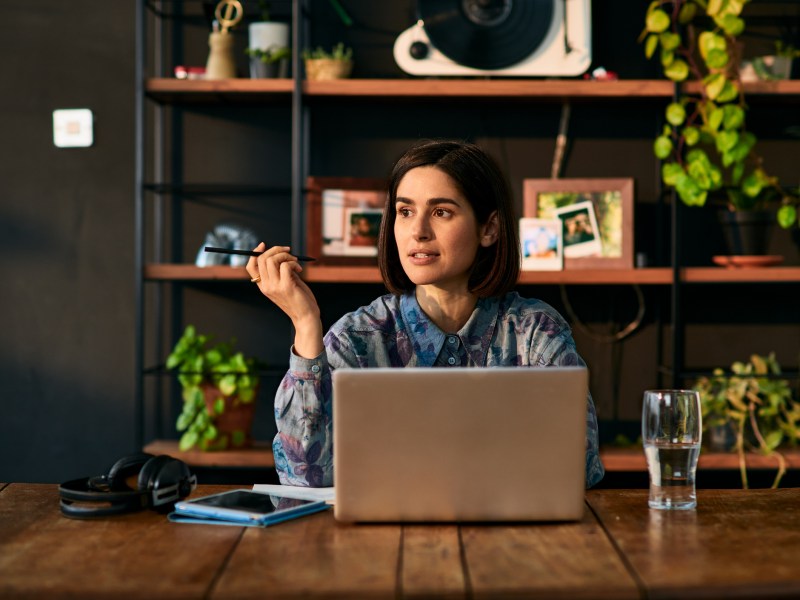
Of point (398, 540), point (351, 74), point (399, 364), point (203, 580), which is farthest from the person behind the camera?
point (351, 74)

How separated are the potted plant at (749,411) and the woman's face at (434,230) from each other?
57.3 inches

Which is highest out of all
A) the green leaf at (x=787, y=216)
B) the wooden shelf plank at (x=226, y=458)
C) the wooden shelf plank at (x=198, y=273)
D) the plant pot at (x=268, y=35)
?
the plant pot at (x=268, y=35)

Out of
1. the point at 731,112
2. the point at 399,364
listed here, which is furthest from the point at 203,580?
the point at 731,112

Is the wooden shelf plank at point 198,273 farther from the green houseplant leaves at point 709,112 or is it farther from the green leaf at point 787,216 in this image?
the green leaf at point 787,216

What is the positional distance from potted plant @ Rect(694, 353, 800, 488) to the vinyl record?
46.2 inches

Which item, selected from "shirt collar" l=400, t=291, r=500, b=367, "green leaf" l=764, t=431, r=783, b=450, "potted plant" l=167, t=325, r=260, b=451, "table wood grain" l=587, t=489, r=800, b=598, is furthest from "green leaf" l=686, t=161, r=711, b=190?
"table wood grain" l=587, t=489, r=800, b=598

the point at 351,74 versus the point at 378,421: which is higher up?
the point at 351,74

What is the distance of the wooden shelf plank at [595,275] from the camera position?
2.95m

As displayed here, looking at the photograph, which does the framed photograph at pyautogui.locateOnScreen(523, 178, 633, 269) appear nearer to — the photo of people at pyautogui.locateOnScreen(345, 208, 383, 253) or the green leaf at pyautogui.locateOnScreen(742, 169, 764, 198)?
the green leaf at pyautogui.locateOnScreen(742, 169, 764, 198)

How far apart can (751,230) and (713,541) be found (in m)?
2.03

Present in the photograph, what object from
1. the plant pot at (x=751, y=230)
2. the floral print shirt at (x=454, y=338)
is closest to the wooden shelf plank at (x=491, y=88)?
the plant pot at (x=751, y=230)

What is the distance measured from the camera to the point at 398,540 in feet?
3.84

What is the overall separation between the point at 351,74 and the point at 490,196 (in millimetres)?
1498

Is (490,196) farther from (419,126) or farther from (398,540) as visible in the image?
(419,126)
